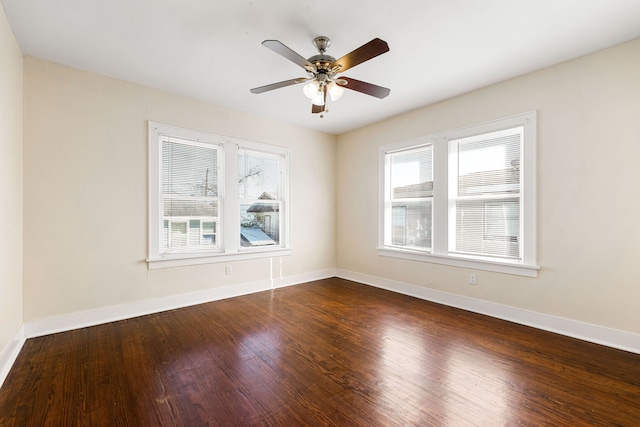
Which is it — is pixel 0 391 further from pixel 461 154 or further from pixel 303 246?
pixel 461 154

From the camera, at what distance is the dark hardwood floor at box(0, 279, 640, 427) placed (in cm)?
173

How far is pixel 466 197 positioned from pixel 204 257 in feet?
11.7

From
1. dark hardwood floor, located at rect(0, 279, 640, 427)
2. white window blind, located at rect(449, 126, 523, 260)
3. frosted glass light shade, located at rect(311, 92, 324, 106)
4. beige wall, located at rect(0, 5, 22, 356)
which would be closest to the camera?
dark hardwood floor, located at rect(0, 279, 640, 427)

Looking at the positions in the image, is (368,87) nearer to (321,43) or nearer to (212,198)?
(321,43)

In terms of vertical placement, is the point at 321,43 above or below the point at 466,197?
above

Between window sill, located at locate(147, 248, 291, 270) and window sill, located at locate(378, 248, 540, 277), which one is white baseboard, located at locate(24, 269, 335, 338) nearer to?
window sill, located at locate(147, 248, 291, 270)

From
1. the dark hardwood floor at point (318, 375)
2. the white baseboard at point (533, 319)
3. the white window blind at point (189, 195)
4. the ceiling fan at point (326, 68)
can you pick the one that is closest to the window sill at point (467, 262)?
the white baseboard at point (533, 319)

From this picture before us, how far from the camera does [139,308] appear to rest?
341 cm

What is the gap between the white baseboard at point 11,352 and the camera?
83.6 inches

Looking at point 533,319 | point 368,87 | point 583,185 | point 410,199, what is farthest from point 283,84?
point 533,319

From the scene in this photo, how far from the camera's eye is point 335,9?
2125 millimetres

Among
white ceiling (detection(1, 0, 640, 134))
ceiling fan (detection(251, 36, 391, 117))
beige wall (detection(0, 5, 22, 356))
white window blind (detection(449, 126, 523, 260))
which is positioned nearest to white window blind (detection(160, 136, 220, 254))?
white ceiling (detection(1, 0, 640, 134))

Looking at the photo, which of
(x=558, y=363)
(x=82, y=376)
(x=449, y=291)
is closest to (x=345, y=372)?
(x=558, y=363)

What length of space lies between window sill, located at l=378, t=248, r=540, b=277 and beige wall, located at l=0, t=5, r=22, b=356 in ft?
13.9
